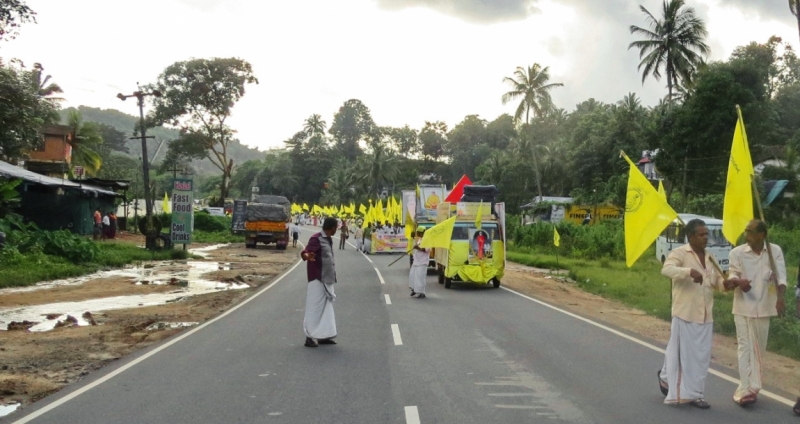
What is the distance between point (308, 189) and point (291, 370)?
98692 millimetres

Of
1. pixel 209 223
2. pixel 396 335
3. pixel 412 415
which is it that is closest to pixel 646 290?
pixel 396 335

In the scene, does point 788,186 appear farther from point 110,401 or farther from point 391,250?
point 110,401

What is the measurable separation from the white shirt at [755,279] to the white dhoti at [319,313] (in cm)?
544

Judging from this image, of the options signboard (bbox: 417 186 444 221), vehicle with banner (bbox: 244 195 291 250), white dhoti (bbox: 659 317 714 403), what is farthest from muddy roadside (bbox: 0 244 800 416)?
vehicle with banner (bbox: 244 195 291 250)

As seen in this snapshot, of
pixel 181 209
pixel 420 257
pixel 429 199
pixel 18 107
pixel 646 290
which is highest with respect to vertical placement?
pixel 18 107

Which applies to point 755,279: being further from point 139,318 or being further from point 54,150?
point 54,150

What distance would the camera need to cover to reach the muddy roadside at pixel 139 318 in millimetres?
8469

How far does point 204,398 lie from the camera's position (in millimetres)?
6879

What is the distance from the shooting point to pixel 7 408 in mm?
6703

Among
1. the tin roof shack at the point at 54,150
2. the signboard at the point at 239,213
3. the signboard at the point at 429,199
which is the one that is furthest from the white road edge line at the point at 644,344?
the tin roof shack at the point at 54,150

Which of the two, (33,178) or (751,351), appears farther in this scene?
(33,178)

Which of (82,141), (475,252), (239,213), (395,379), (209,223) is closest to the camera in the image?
(395,379)

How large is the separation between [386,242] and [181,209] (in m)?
12.6

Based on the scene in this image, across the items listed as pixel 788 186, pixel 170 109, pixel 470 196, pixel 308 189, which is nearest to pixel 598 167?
pixel 788 186
